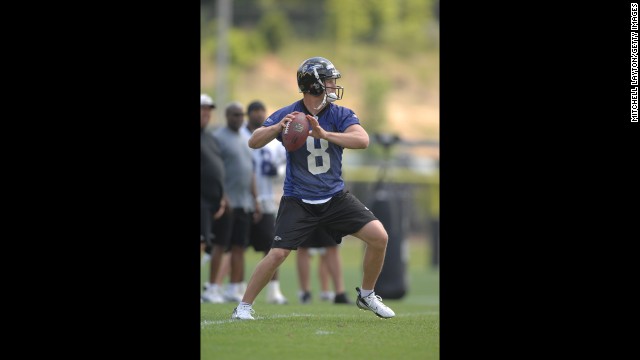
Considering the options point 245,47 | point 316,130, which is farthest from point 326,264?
point 245,47

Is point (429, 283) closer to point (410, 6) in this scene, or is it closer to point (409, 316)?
point (409, 316)

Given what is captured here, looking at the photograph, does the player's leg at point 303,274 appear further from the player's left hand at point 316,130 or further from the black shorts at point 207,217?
the player's left hand at point 316,130

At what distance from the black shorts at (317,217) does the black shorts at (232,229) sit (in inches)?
138

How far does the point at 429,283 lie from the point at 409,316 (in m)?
10.1

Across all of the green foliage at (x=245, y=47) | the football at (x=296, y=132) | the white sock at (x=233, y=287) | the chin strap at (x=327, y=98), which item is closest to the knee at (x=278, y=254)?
the football at (x=296, y=132)

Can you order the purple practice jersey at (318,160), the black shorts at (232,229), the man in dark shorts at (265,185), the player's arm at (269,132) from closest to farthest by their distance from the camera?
the player's arm at (269,132) → the purple practice jersey at (318,160) → the black shorts at (232,229) → the man in dark shorts at (265,185)

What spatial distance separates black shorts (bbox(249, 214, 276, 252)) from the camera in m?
11.8

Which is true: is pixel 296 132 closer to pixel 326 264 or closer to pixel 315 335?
pixel 315 335

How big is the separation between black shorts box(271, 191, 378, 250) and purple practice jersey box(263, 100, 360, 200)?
0.22 ft

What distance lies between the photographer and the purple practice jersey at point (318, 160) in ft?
24.7

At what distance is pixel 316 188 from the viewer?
7531 millimetres

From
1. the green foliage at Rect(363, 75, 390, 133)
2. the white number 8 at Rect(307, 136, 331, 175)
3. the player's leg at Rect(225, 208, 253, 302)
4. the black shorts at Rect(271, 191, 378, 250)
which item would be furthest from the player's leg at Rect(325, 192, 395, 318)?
the green foliage at Rect(363, 75, 390, 133)

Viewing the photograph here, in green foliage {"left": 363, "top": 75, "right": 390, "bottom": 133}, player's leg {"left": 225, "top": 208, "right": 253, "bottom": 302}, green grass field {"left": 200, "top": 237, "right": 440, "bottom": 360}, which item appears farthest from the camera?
green foliage {"left": 363, "top": 75, "right": 390, "bottom": 133}

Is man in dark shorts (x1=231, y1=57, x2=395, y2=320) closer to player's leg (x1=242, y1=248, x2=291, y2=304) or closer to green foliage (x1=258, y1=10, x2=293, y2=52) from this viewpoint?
player's leg (x1=242, y1=248, x2=291, y2=304)
